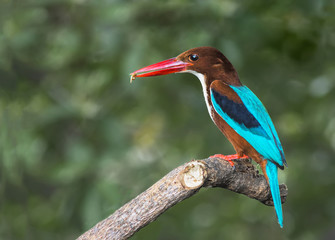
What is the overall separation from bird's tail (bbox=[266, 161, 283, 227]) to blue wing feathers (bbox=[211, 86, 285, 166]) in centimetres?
8

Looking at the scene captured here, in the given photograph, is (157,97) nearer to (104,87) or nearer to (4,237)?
(104,87)

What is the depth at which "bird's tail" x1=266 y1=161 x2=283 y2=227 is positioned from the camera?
117 inches

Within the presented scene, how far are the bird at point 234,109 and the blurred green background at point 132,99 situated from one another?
0.86 m

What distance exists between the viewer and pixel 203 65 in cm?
342

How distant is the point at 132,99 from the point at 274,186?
2481mm

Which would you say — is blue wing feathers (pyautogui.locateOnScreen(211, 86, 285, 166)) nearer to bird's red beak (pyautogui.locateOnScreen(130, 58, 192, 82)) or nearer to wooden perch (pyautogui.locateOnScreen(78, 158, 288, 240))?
bird's red beak (pyautogui.locateOnScreen(130, 58, 192, 82))

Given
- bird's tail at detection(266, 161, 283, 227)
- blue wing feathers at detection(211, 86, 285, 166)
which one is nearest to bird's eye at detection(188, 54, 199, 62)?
blue wing feathers at detection(211, 86, 285, 166)

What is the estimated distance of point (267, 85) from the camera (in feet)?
18.0

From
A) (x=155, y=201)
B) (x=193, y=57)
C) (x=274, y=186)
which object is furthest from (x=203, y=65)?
(x=155, y=201)

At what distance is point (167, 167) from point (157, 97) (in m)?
0.72

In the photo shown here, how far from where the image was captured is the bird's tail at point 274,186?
2.97m

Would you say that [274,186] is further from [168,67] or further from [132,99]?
[132,99]

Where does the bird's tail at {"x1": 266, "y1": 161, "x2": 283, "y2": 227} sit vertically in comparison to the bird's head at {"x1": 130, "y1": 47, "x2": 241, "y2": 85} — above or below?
below

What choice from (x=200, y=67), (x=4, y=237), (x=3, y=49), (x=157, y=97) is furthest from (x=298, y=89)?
(x=4, y=237)
